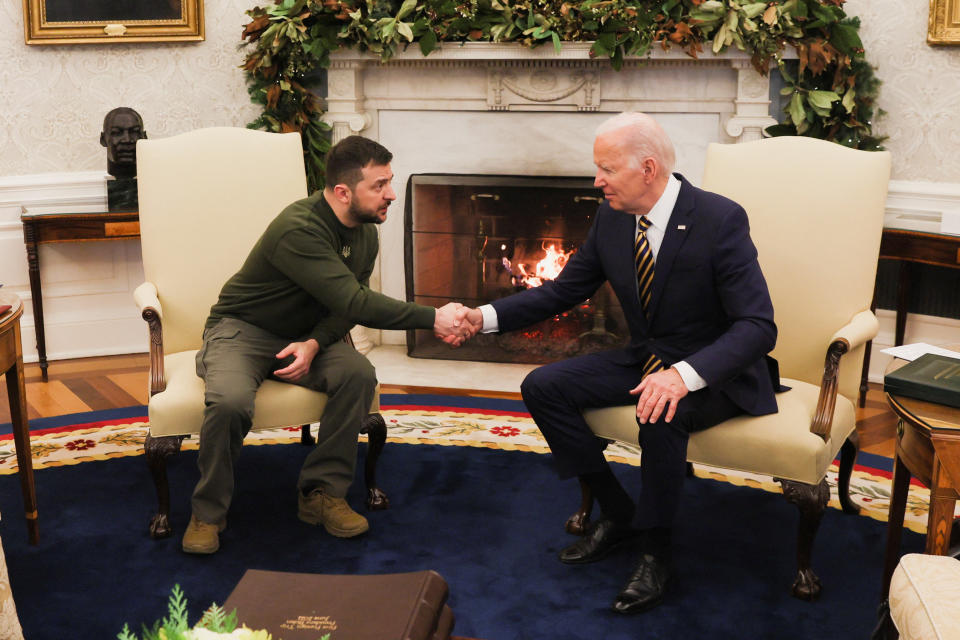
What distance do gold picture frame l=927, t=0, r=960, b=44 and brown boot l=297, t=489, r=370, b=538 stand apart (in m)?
3.01

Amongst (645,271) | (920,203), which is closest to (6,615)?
(645,271)

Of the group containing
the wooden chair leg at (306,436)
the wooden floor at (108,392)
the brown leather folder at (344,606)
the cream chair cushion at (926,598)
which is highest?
the cream chair cushion at (926,598)

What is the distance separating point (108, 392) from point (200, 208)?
1.40 metres

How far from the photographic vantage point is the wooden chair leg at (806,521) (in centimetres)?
242

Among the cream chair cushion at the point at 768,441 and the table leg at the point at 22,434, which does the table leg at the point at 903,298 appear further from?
the table leg at the point at 22,434

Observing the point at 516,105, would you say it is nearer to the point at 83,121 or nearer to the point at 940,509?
the point at 83,121

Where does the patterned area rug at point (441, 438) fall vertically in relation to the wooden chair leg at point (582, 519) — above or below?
below

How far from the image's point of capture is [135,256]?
15.7 feet

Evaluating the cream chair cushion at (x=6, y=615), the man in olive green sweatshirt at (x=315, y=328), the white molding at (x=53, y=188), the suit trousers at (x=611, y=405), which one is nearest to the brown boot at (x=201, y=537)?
the man in olive green sweatshirt at (x=315, y=328)

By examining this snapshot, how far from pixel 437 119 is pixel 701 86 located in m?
1.22

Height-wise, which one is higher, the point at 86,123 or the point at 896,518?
the point at 86,123

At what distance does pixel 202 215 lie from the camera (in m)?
3.17

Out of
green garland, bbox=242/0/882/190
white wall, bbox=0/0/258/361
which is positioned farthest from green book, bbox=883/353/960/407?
white wall, bbox=0/0/258/361

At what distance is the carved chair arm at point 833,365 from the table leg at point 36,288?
335 cm
